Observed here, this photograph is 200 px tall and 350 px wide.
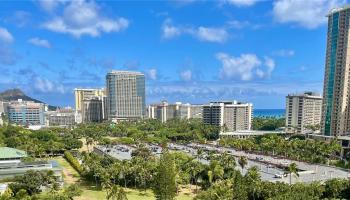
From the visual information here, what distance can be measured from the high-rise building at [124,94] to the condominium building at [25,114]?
136ft

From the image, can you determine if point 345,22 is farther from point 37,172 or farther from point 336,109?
point 37,172

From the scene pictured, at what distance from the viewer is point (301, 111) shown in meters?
128

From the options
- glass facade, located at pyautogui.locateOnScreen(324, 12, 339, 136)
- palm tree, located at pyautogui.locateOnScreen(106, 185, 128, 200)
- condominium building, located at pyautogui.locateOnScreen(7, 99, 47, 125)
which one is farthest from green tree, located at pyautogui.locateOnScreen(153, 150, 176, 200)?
condominium building, located at pyautogui.locateOnScreen(7, 99, 47, 125)

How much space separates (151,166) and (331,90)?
218 ft

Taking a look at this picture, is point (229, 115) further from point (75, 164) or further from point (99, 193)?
point (99, 193)

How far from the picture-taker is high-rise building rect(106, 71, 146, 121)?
188 metres

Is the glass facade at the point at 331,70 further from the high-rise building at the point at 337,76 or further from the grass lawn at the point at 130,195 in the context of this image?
the grass lawn at the point at 130,195

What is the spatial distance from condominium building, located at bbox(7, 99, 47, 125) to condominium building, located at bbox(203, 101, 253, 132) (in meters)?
103

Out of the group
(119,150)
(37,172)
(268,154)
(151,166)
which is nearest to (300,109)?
(268,154)

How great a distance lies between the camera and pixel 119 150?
9150 centimetres

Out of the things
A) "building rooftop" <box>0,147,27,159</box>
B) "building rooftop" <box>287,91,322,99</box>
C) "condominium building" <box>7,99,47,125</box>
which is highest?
"building rooftop" <box>287,91,322,99</box>

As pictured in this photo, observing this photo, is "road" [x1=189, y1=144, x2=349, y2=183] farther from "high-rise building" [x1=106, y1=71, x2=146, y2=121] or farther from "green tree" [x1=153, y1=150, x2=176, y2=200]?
"high-rise building" [x1=106, y1=71, x2=146, y2=121]

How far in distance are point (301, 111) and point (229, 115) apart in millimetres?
32516

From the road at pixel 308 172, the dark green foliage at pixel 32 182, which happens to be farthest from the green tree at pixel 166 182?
the road at pixel 308 172
